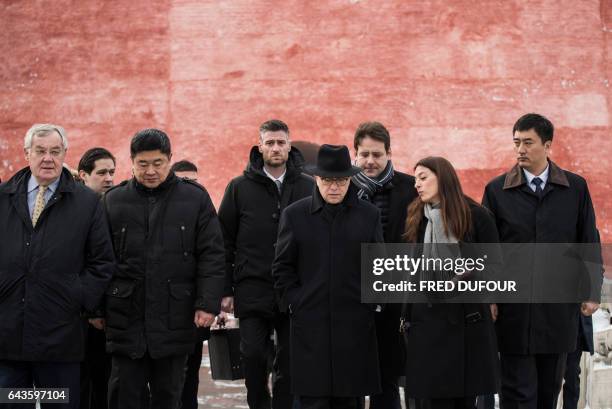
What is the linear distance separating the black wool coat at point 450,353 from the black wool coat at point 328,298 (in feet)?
0.90

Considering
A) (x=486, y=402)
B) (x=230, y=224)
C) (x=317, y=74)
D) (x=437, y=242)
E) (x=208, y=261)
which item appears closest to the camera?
(x=437, y=242)

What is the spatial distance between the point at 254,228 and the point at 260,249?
0.50 feet

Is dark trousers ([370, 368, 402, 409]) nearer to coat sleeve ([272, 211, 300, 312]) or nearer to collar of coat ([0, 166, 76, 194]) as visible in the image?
coat sleeve ([272, 211, 300, 312])

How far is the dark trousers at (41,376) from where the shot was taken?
5.15m

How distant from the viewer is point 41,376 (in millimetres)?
5180

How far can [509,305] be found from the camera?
5953 millimetres

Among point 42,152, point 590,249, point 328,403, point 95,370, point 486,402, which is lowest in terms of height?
point 486,402

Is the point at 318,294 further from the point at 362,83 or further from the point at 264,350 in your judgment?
the point at 362,83

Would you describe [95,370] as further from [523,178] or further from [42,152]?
[523,178]

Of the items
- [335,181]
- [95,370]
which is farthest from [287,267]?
[95,370]

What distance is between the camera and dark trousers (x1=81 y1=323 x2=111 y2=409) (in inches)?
235

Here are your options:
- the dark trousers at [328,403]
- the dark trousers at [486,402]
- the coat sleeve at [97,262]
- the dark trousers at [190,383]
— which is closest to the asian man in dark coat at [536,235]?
the dark trousers at [486,402]

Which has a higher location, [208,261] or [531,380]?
[208,261]

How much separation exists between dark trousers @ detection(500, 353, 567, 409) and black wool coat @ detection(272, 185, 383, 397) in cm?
109
